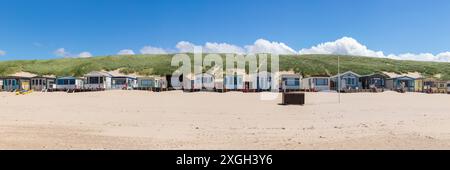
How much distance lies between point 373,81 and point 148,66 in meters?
66.9

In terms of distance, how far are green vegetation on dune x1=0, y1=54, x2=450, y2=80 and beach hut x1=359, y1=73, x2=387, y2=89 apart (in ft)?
110

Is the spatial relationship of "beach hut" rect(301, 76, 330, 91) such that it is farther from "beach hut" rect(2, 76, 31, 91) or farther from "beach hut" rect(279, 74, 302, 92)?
"beach hut" rect(2, 76, 31, 91)

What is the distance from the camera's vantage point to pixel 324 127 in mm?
17094

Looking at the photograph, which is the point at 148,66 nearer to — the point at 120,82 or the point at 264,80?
the point at 120,82

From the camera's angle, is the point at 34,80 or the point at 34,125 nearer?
the point at 34,125

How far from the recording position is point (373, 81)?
244 ft

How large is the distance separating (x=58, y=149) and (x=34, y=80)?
68547 millimetres

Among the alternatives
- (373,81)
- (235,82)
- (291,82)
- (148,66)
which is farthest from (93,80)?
(148,66)
